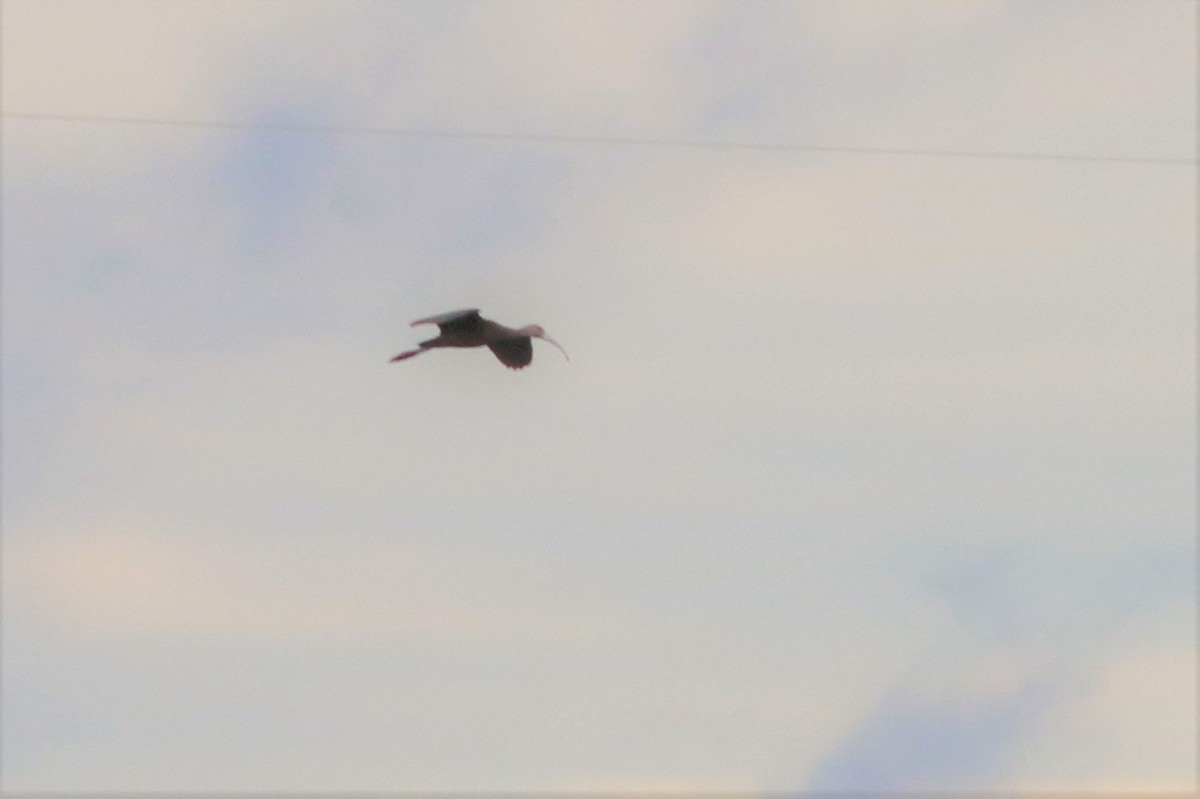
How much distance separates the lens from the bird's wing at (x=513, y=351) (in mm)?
31172

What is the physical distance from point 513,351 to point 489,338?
2.04 ft

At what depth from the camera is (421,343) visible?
3088 centimetres

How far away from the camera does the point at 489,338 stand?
3091cm

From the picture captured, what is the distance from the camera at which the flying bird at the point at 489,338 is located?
99.0 ft

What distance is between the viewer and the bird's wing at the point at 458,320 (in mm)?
28625

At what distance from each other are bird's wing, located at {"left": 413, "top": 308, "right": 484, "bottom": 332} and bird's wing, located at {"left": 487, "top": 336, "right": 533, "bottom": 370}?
0.64m

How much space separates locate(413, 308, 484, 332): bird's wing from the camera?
93.9 feet

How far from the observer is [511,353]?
31344 millimetres

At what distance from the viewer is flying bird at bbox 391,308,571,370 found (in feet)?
99.0

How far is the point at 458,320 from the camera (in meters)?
30.1

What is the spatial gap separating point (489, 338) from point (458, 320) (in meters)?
0.99

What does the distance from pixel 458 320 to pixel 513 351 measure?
1.60 m

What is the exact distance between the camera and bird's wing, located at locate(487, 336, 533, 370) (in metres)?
31.2

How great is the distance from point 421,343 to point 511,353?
154cm
